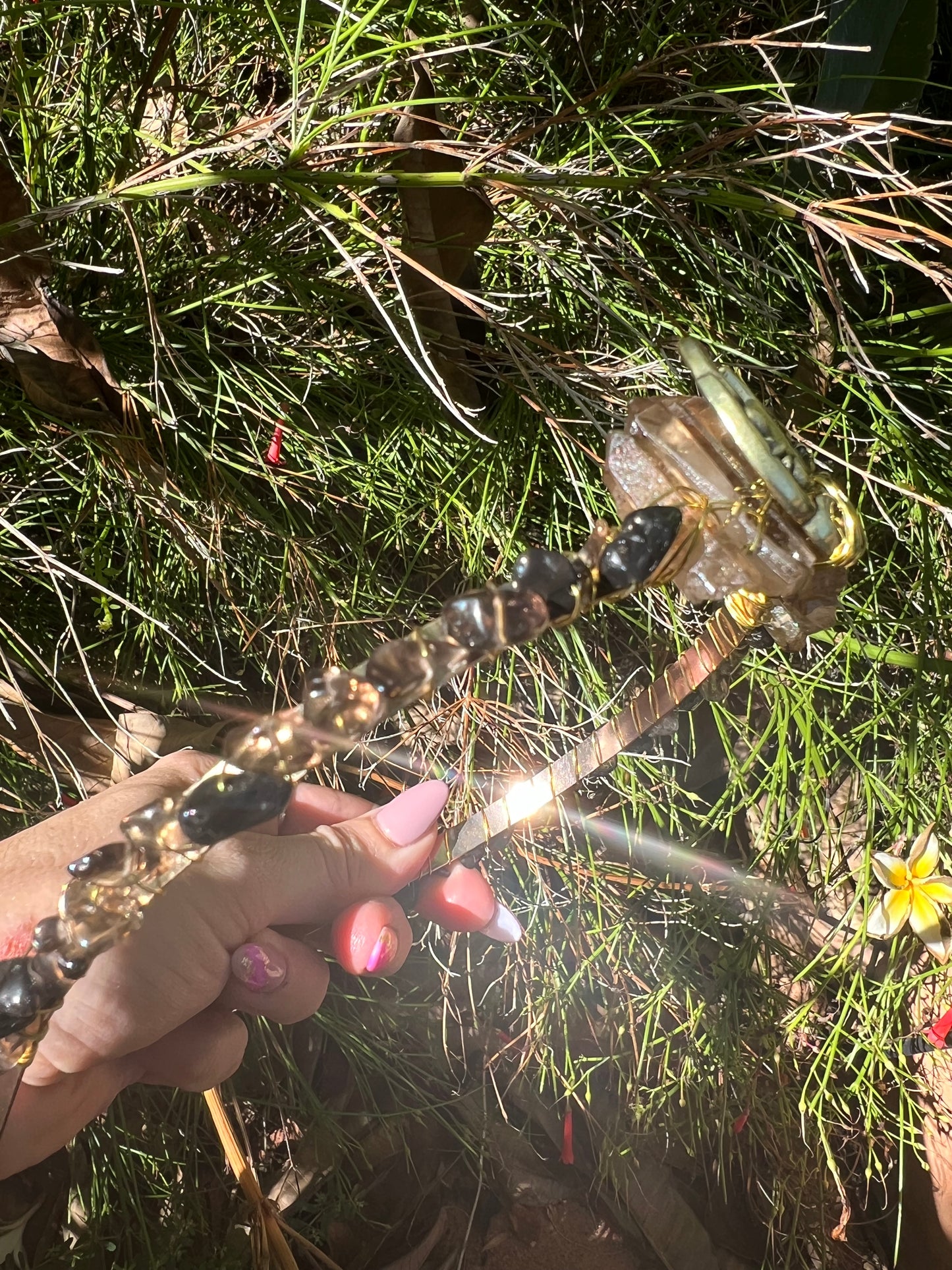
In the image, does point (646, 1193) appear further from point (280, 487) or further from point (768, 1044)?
point (280, 487)

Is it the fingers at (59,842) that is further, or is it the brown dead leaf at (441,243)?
the brown dead leaf at (441,243)

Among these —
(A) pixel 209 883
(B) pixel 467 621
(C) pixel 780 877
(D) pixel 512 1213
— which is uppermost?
(B) pixel 467 621

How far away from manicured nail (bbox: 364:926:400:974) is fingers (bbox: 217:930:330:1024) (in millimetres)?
28

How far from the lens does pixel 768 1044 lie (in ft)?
2.26

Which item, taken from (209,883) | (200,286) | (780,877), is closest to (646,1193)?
(780,877)

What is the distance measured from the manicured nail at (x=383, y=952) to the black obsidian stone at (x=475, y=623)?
Result: 171mm

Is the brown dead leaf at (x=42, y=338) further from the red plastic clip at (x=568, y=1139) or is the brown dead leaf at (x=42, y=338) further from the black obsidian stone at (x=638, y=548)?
the red plastic clip at (x=568, y=1139)

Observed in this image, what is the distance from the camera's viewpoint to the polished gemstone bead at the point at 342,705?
269 millimetres

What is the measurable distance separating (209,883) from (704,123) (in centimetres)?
53

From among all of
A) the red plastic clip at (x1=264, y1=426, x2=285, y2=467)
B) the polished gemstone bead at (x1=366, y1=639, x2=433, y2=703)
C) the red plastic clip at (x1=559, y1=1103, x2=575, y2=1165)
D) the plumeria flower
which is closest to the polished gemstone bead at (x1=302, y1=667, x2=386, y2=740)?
the polished gemstone bead at (x1=366, y1=639, x2=433, y2=703)

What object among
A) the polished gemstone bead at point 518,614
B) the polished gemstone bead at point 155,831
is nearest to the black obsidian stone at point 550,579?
the polished gemstone bead at point 518,614

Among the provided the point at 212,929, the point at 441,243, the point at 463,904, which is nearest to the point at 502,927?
the point at 463,904

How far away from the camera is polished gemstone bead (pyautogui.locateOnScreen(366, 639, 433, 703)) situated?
271 millimetres

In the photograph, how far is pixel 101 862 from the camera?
0.93 ft
